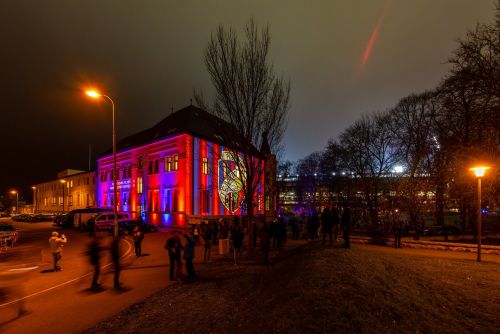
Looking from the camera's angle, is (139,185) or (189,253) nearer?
(189,253)

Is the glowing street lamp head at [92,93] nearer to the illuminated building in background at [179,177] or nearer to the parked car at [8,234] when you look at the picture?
the parked car at [8,234]

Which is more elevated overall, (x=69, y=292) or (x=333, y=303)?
(x=333, y=303)

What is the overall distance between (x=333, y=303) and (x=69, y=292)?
904 centimetres

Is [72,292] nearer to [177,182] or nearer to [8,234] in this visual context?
[8,234]

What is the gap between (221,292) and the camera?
32.0ft

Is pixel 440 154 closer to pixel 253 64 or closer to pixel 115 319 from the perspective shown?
pixel 253 64

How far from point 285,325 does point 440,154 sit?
24017 mm

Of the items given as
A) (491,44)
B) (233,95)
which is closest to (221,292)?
(233,95)

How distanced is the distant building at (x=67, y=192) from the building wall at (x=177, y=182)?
72.8 feet

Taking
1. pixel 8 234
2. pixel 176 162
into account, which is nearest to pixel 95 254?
pixel 8 234

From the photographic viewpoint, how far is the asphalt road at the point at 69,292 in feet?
27.2

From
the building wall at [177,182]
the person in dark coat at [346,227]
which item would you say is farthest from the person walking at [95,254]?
the building wall at [177,182]

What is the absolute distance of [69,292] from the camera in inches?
437

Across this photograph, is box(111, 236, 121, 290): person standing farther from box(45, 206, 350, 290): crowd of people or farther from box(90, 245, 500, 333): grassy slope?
box(90, 245, 500, 333): grassy slope
